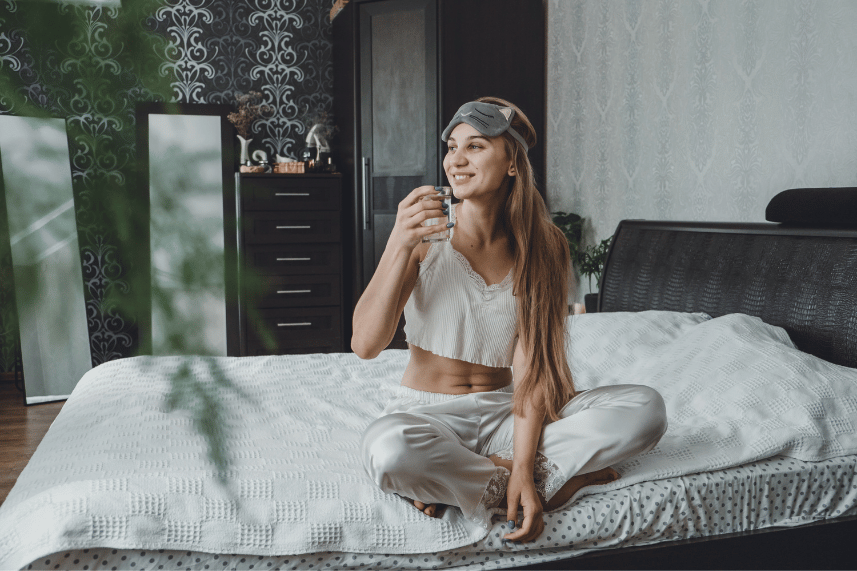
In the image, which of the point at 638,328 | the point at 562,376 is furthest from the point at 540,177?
the point at 562,376

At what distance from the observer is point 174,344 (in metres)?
0.27

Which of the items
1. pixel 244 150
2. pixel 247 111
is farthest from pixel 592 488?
pixel 247 111

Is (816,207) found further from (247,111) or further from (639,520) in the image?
(247,111)

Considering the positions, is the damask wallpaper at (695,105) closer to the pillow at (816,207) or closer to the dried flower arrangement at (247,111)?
the pillow at (816,207)

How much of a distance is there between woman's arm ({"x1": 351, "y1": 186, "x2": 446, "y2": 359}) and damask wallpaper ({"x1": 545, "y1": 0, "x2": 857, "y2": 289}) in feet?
4.75

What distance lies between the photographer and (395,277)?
155 centimetres

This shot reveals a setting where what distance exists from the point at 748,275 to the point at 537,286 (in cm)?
96

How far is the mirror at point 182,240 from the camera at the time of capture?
27 cm

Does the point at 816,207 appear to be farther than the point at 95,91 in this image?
Yes

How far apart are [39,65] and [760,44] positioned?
2652 millimetres

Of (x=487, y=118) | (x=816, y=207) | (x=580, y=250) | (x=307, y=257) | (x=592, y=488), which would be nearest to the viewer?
(x=592, y=488)

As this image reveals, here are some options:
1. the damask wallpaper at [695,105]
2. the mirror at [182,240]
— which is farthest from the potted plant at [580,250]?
the mirror at [182,240]

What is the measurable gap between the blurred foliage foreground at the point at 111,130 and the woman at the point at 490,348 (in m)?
1.10

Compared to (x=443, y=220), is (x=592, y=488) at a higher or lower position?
lower
